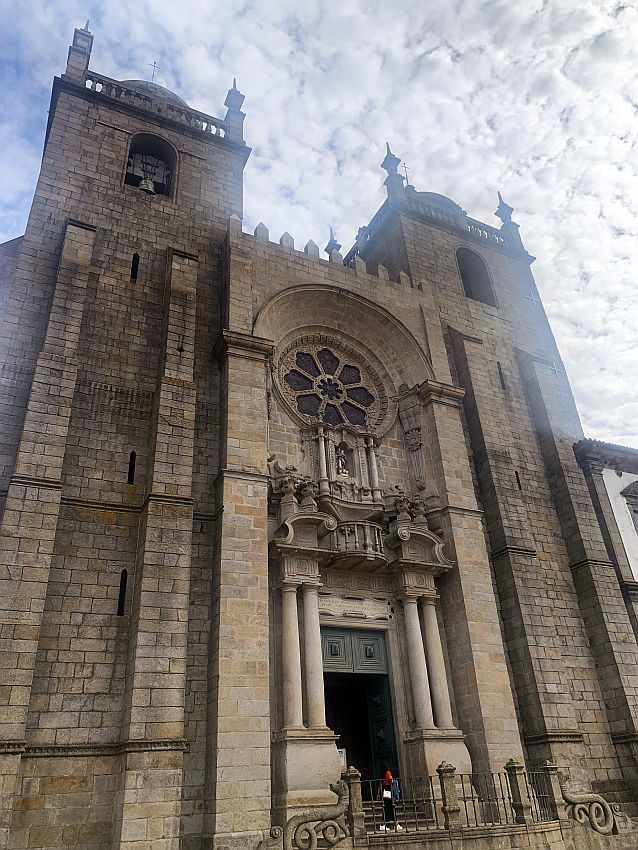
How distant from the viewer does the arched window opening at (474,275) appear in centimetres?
2356

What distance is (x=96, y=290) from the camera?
14.9m

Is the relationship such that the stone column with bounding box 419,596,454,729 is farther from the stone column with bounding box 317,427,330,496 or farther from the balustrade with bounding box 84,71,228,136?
the balustrade with bounding box 84,71,228,136

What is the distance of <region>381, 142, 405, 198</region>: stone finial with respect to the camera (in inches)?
964

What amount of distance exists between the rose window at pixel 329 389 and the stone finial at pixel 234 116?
925 cm

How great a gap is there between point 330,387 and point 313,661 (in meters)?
7.58

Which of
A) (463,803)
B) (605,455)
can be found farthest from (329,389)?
(463,803)

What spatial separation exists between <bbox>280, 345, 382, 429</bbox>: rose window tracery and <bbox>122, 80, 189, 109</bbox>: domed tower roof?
35.2 ft

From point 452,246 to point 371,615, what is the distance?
1521cm

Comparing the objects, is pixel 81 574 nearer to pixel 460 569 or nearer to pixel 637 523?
pixel 460 569

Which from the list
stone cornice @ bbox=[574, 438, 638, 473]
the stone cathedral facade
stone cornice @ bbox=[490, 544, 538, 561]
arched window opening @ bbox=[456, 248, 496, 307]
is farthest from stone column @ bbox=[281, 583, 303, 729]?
arched window opening @ bbox=[456, 248, 496, 307]

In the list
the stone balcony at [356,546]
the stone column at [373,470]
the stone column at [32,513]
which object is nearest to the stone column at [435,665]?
the stone balcony at [356,546]

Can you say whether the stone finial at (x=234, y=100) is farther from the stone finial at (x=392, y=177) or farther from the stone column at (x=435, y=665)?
the stone column at (x=435, y=665)

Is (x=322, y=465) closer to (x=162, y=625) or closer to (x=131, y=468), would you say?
(x=131, y=468)

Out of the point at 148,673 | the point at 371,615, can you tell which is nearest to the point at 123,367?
the point at 148,673
